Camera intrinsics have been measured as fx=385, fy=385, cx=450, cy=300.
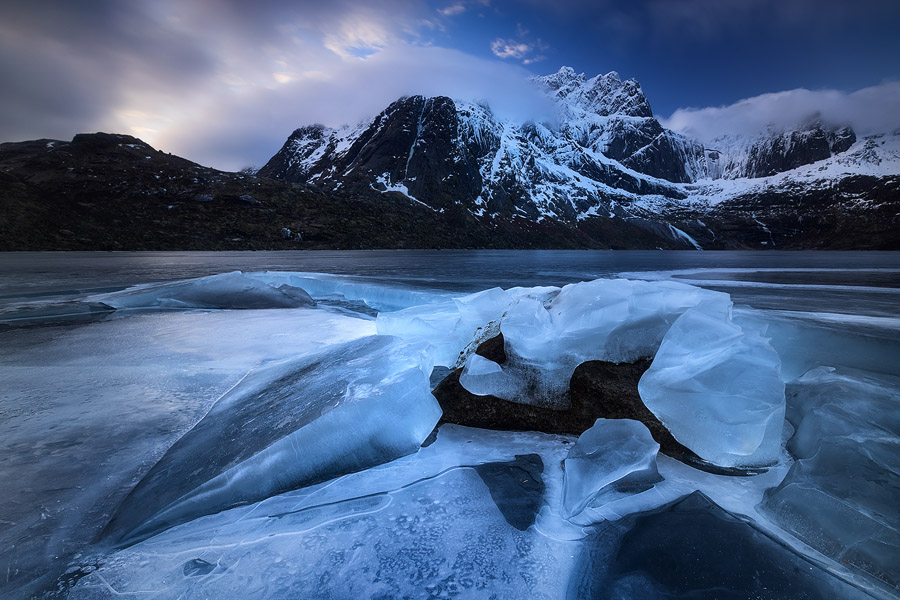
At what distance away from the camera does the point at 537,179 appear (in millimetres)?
170875

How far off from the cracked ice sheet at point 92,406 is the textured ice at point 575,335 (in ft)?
9.37

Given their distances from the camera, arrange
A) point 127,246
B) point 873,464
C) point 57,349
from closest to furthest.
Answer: point 873,464
point 57,349
point 127,246

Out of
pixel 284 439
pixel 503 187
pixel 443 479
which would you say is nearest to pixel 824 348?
pixel 443 479

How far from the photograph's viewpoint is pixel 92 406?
12.6ft

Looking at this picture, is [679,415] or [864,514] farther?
[679,415]

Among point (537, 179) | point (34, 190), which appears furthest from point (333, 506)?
point (537, 179)

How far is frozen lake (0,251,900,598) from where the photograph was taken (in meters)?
1.92

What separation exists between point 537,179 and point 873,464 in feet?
593

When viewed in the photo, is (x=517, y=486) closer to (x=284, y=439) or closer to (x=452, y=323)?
(x=284, y=439)

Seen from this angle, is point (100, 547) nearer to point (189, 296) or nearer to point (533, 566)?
point (533, 566)

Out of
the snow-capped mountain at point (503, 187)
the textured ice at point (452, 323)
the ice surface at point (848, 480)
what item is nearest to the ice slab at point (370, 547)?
the ice surface at point (848, 480)

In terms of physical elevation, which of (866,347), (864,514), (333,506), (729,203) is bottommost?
(333,506)

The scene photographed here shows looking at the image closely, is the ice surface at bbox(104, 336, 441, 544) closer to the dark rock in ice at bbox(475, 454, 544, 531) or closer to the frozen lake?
the frozen lake

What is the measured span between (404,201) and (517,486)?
123 meters
